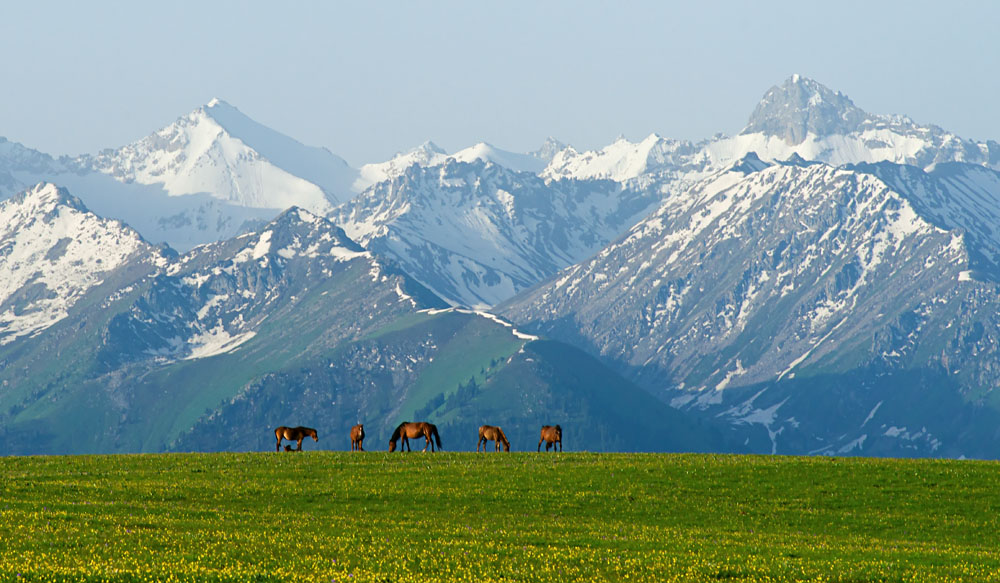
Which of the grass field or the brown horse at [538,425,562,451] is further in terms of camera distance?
the brown horse at [538,425,562,451]

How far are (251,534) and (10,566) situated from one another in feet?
38.0

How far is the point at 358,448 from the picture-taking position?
83812mm

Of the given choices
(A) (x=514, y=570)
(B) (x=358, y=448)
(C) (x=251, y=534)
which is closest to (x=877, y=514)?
(A) (x=514, y=570)

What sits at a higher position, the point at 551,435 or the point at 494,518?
the point at 551,435

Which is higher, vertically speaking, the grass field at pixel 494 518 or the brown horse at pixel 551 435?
the brown horse at pixel 551 435

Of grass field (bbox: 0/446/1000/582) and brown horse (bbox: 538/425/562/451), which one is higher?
brown horse (bbox: 538/425/562/451)

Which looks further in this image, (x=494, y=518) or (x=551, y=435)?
(x=551, y=435)

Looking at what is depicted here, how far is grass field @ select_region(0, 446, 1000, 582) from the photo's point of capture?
41.4 m

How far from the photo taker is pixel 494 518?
5672 centimetres

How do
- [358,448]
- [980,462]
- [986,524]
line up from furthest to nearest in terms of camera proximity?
[358,448] < [980,462] < [986,524]

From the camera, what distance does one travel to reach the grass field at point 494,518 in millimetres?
41375

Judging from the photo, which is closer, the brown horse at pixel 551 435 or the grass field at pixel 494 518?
the grass field at pixel 494 518

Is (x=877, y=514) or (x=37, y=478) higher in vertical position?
(x=37, y=478)

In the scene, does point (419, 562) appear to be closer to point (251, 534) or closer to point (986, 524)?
point (251, 534)
